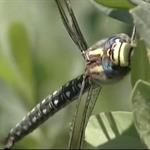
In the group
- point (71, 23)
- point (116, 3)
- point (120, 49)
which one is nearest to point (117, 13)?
point (116, 3)

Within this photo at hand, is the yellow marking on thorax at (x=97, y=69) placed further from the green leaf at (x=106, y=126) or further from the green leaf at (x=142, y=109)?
the green leaf at (x=142, y=109)

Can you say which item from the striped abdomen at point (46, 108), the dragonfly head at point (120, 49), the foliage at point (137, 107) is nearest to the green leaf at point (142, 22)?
the foliage at point (137, 107)

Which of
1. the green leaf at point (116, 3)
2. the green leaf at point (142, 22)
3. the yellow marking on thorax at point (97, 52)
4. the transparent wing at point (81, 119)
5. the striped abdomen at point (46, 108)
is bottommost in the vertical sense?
the striped abdomen at point (46, 108)

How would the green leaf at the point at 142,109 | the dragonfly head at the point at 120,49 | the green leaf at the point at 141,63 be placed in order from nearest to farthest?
the green leaf at the point at 142,109, the green leaf at the point at 141,63, the dragonfly head at the point at 120,49

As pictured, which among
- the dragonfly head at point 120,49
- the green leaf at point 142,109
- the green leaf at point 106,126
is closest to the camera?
the green leaf at point 142,109

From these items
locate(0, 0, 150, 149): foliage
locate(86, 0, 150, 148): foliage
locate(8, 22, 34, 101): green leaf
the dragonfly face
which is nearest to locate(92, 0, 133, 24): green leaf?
locate(86, 0, 150, 148): foliage

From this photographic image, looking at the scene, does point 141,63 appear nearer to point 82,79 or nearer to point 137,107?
point 137,107

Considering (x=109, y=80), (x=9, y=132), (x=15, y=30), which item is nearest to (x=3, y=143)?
(x=9, y=132)

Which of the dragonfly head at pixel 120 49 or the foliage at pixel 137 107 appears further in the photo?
the dragonfly head at pixel 120 49

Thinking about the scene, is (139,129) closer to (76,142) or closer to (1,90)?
(76,142)
